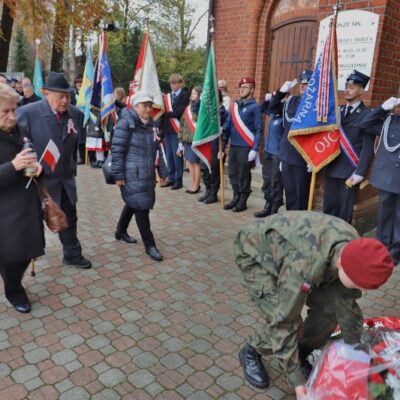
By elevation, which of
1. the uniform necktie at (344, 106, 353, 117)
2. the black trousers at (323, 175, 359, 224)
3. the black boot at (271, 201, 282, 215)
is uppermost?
the uniform necktie at (344, 106, 353, 117)

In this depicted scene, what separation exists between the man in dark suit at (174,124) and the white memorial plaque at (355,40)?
306cm

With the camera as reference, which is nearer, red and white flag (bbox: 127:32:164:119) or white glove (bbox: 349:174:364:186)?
white glove (bbox: 349:174:364:186)

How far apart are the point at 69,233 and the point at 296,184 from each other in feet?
9.80

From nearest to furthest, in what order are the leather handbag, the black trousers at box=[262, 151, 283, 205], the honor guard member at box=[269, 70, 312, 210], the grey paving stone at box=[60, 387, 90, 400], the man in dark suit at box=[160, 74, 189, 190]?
the grey paving stone at box=[60, 387, 90, 400], the leather handbag, the honor guard member at box=[269, 70, 312, 210], the black trousers at box=[262, 151, 283, 205], the man in dark suit at box=[160, 74, 189, 190]

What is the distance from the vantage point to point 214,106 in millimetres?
6461

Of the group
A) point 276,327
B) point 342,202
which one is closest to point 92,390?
point 276,327

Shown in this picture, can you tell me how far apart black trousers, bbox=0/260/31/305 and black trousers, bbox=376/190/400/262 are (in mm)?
3705

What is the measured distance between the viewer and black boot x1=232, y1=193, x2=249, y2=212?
648 centimetres

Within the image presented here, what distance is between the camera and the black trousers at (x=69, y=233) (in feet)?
13.3

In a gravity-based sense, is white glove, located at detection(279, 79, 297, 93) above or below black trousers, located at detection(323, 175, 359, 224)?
above

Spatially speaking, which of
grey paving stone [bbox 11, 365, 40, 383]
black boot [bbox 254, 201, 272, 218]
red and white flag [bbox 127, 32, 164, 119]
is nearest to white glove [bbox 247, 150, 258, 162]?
black boot [bbox 254, 201, 272, 218]

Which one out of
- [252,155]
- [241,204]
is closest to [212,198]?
[241,204]

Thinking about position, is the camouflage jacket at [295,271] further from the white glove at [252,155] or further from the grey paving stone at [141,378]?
the white glove at [252,155]

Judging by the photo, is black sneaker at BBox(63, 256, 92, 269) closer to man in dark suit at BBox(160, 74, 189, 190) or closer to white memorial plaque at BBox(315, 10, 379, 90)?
man in dark suit at BBox(160, 74, 189, 190)
